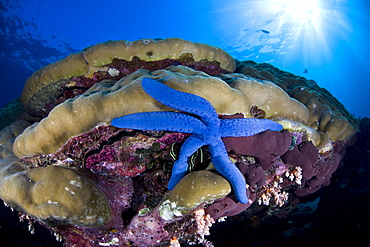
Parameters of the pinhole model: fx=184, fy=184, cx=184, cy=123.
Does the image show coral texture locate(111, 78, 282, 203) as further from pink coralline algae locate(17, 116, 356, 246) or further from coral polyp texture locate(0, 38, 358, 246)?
pink coralline algae locate(17, 116, 356, 246)

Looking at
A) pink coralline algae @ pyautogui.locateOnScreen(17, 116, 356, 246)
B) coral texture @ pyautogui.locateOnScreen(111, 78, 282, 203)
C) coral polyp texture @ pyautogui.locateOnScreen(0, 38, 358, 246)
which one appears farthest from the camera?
pink coralline algae @ pyautogui.locateOnScreen(17, 116, 356, 246)

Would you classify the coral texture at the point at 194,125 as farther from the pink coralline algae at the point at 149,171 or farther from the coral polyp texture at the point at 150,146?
the pink coralline algae at the point at 149,171

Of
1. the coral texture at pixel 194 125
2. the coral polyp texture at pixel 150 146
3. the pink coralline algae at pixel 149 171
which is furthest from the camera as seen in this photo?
the pink coralline algae at pixel 149 171

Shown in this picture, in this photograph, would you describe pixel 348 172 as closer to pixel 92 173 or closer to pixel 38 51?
pixel 92 173

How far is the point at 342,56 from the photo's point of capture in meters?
57.2

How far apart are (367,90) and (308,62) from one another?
36928mm

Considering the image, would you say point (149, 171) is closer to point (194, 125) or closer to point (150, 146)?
point (150, 146)

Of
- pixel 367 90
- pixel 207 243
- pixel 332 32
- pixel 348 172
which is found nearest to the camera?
pixel 207 243

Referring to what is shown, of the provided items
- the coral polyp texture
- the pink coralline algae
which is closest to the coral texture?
the coral polyp texture

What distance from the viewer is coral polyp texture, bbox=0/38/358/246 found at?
95.6 inches

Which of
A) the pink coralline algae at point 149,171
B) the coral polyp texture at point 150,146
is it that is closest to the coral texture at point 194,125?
the coral polyp texture at point 150,146

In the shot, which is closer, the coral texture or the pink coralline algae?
the coral texture

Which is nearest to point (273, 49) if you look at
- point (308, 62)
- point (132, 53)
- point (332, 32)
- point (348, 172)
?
point (332, 32)

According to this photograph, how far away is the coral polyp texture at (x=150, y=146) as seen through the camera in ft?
7.97
